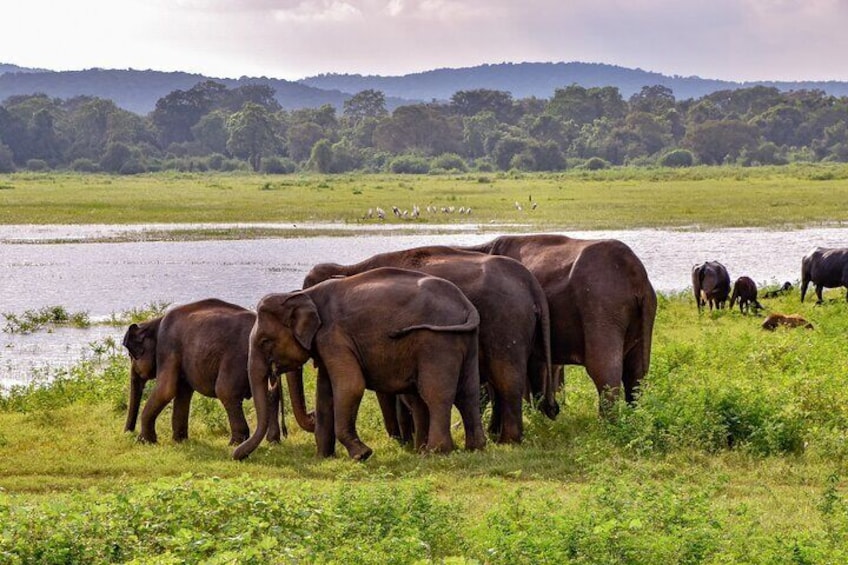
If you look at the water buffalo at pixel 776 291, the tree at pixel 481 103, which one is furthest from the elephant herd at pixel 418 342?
the tree at pixel 481 103

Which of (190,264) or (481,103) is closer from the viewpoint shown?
(190,264)

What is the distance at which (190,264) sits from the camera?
104 ft

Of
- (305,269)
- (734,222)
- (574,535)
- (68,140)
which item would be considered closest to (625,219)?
(734,222)

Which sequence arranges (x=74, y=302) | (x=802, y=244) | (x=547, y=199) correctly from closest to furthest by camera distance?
(x=74, y=302) → (x=802, y=244) → (x=547, y=199)

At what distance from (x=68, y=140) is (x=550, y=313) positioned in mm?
116911

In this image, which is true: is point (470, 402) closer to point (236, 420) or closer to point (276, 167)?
point (236, 420)

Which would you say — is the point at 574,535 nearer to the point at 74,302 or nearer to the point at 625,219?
the point at 74,302

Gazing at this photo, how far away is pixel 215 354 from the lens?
11898mm

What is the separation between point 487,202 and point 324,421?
4370cm

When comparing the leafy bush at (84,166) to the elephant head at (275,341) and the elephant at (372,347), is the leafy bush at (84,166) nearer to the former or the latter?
the elephant head at (275,341)

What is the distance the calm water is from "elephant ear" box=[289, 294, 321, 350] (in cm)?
708

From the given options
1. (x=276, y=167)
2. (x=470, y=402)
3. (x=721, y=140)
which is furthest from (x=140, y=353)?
(x=721, y=140)

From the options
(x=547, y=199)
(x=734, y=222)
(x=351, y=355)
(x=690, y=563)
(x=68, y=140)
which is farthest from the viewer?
(x=68, y=140)

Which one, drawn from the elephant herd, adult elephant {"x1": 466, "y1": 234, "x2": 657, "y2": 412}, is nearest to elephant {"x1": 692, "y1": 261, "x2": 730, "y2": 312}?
the elephant herd
